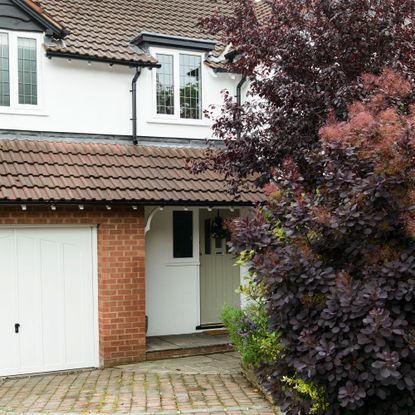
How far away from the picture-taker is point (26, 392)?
8.88 metres

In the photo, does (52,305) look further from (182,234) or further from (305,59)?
(305,59)

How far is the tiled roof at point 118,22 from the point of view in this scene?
11.7 metres

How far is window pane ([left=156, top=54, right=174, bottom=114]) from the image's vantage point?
40.5 ft

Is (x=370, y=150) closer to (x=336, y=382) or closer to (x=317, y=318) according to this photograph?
(x=317, y=318)

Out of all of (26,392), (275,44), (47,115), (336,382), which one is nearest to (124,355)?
(26,392)

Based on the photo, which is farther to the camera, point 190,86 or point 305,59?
point 190,86

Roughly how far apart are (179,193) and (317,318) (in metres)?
6.11

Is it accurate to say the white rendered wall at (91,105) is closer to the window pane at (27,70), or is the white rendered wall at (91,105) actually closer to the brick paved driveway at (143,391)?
the window pane at (27,70)

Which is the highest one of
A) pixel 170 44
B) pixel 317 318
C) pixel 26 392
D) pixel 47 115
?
pixel 170 44

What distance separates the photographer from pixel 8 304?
987 centimetres

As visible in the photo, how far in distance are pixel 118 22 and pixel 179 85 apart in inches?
79.3

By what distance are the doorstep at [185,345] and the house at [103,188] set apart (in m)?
0.34

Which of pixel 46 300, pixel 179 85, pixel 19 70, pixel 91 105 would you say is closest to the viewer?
pixel 46 300

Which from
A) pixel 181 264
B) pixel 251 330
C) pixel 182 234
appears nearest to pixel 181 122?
pixel 182 234
